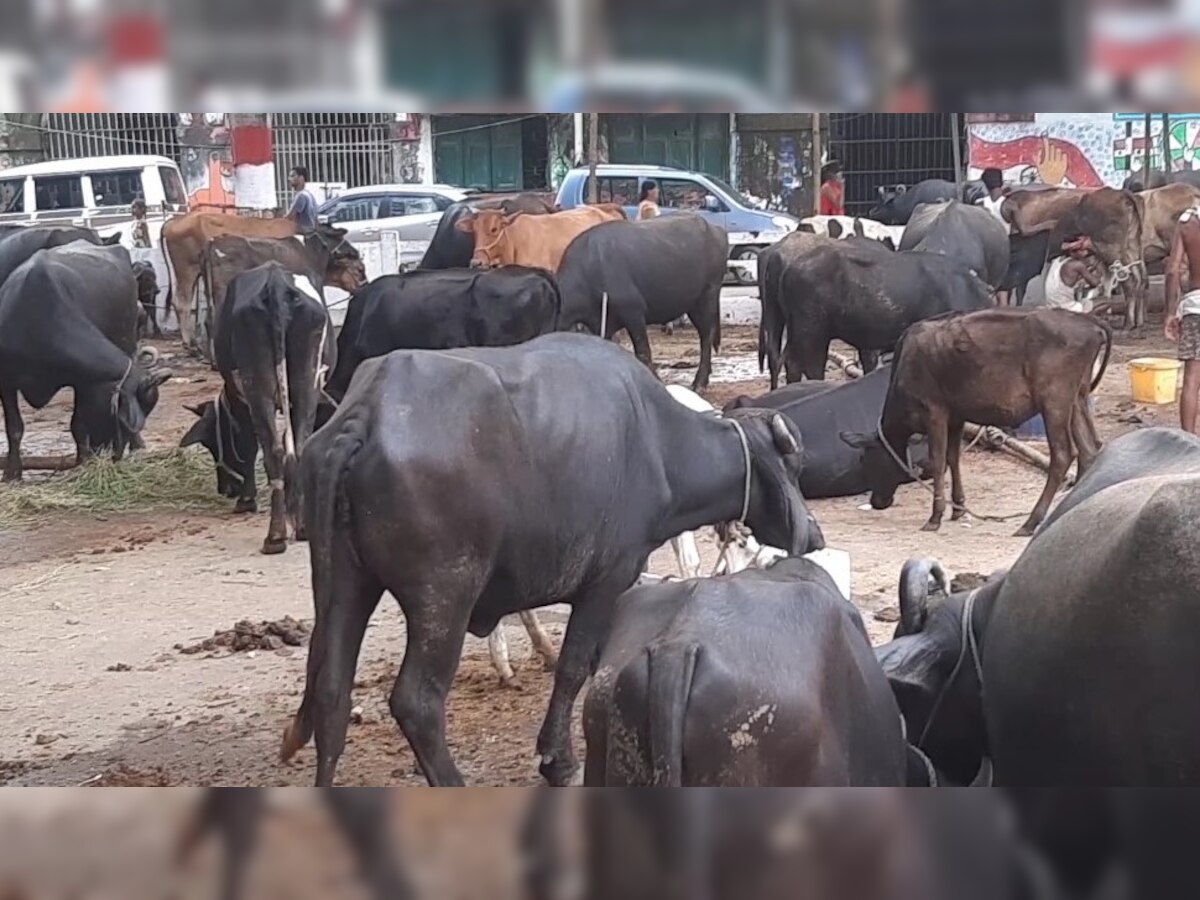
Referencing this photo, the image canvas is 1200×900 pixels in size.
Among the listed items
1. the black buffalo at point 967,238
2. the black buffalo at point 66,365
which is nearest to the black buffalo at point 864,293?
the black buffalo at point 967,238

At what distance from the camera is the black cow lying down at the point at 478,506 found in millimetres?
5082

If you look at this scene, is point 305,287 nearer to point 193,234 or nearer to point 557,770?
point 557,770

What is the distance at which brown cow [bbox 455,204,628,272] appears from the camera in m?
16.7

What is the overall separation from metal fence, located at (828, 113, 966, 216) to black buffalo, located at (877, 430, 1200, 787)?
24.7 meters

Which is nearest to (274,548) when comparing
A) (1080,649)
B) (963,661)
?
(963,661)

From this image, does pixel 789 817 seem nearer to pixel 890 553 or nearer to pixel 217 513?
pixel 890 553

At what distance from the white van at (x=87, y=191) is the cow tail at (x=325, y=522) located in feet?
55.9

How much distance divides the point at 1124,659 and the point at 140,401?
10.4 meters

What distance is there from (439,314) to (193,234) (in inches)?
319

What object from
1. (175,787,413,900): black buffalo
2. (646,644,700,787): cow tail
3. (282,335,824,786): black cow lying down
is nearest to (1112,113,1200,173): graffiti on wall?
(282,335,824,786): black cow lying down

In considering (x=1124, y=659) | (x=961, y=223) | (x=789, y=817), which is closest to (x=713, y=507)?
(x=1124, y=659)

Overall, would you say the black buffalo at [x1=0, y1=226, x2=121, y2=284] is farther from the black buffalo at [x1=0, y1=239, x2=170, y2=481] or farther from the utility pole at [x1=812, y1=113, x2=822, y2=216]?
the utility pole at [x1=812, y1=113, x2=822, y2=216]

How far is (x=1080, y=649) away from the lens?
11.1ft

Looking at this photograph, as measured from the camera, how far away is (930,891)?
3.62 ft
